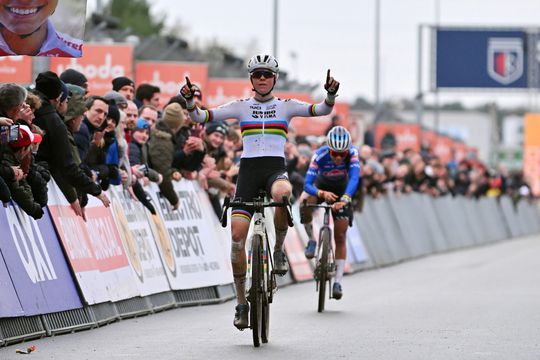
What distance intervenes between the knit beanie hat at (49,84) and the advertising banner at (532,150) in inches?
2342

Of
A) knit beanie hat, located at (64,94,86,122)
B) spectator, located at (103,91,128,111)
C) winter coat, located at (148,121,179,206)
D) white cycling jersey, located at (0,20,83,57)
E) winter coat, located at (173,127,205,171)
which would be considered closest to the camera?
white cycling jersey, located at (0,20,83,57)

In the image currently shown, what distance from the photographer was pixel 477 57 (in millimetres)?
48688

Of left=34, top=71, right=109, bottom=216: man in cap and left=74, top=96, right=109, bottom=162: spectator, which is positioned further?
left=74, top=96, right=109, bottom=162: spectator

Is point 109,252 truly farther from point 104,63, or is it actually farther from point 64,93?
point 104,63

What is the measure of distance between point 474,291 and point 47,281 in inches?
321

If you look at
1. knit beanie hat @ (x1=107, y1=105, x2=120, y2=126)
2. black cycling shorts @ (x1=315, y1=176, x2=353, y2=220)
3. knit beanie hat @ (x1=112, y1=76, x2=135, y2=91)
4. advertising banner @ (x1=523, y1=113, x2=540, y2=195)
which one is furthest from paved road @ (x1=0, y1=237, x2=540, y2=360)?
advertising banner @ (x1=523, y1=113, x2=540, y2=195)

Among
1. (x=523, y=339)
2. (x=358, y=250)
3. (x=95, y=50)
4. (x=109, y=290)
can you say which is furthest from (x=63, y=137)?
(x=358, y=250)

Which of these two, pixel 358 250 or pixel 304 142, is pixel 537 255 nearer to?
pixel 358 250

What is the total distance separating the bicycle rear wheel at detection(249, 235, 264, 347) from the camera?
11844 mm

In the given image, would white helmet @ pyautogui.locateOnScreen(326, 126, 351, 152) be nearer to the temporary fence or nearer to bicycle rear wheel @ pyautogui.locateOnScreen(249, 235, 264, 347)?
the temporary fence

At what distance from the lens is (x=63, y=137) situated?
13.1 metres

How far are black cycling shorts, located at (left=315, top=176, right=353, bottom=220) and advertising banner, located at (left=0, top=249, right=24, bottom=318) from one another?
5577 mm

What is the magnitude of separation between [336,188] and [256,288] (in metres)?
5.31

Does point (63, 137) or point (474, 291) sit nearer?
point (63, 137)
